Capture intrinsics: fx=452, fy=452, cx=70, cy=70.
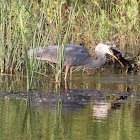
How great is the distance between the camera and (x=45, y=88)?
24.6ft

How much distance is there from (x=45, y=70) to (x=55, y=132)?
209 inches

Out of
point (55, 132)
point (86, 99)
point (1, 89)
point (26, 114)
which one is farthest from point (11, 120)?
point (1, 89)

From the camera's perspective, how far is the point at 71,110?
5492mm

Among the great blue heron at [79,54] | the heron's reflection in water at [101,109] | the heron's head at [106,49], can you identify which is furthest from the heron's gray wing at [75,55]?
the heron's reflection in water at [101,109]

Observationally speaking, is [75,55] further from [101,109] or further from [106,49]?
[101,109]

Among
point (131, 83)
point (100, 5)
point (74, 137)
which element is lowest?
point (74, 137)

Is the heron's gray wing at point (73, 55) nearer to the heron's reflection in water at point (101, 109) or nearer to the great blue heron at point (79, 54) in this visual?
the great blue heron at point (79, 54)

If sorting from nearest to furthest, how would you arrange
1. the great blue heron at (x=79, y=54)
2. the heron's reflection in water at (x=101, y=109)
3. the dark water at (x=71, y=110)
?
the dark water at (x=71, y=110)
the heron's reflection in water at (x=101, y=109)
the great blue heron at (x=79, y=54)

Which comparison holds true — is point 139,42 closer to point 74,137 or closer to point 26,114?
point 26,114

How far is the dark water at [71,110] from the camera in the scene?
4.26m

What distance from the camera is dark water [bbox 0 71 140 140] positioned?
4.26m

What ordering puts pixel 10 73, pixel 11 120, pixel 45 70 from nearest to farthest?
pixel 11 120 → pixel 10 73 → pixel 45 70

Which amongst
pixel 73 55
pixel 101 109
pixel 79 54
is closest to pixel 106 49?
pixel 79 54

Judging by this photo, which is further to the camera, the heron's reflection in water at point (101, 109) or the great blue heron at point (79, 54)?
the great blue heron at point (79, 54)
